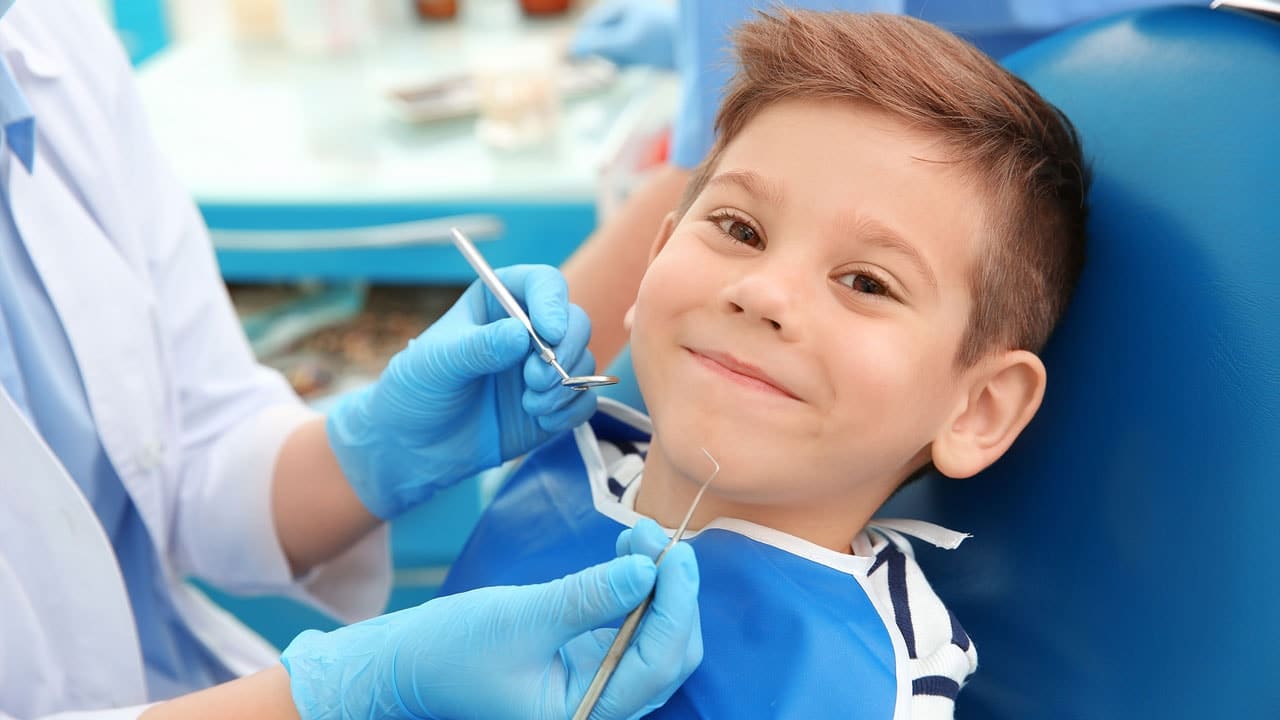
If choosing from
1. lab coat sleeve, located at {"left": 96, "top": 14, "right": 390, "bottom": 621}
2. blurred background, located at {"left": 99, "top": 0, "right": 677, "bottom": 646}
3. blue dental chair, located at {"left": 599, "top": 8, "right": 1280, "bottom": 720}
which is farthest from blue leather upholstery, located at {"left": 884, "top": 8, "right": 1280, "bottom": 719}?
blurred background, located at {"left": 99, "top": 0, "right": 677, "bottom": 646}

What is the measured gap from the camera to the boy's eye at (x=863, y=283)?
3.11 feet

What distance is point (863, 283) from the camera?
954 millimetres

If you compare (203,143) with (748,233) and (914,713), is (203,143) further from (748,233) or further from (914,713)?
(914,713)

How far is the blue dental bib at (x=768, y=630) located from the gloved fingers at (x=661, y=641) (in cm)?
8

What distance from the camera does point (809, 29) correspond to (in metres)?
1.03

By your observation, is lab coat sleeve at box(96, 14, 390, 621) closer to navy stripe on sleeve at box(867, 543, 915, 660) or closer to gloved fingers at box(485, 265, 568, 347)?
gloved fingers at box(485, 265, 568, 347)

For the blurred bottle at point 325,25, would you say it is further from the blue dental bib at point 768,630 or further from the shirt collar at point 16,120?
the blue dental bib at point 768,630

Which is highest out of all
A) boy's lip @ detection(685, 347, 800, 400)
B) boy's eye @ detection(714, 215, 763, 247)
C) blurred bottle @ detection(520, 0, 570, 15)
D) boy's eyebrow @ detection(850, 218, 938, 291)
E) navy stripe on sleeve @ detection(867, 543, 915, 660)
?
boy's eyebrow @ detection(850, 218, 938, 291)

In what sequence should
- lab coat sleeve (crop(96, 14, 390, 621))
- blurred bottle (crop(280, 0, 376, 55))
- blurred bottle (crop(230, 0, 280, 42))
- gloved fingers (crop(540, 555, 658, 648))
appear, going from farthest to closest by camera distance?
blurred bottle (crop(230, 0, 280, 42)) < blurred bottle (crop(280, 0, 376, 55)) < lab coat sleeve (crop(96, 14, 390, 621)) < gloved fingers (crop(540, 555, 658, 648))

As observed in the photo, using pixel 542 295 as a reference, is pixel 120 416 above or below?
below

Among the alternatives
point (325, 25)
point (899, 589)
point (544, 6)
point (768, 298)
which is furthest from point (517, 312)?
point (544, 6)

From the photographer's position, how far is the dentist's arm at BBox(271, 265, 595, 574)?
1083 mm

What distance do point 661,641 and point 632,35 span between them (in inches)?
50.4

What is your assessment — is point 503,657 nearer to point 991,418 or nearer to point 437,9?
point 991,418
